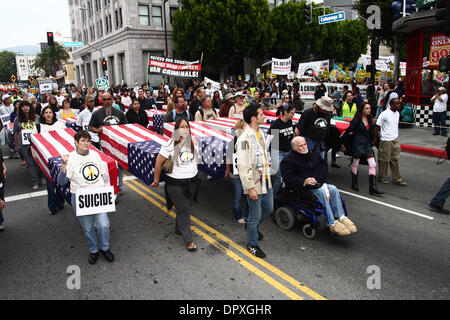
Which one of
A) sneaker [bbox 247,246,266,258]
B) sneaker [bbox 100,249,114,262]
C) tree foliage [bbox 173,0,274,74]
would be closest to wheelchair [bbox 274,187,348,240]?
sneaker [bbox 247,246,266,258]

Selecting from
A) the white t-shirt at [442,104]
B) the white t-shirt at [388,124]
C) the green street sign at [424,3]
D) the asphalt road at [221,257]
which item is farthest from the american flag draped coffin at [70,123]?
the green street sign at [424,3]

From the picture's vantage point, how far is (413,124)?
15.0 metres

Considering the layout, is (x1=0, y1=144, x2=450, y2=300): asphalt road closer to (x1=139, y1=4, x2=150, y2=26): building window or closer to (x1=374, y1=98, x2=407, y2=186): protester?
(x1=374, y1=98, x2=407, y2=186): protester

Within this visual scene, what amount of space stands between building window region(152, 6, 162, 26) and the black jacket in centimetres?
4122

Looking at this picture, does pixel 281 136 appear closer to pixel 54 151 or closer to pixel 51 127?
pixel 54 151

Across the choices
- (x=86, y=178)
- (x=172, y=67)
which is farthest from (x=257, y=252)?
(x=172, y=67)

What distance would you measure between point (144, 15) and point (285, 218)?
41339mm

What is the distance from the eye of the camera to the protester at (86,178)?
14.9 ft

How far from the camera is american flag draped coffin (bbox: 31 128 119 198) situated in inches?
211

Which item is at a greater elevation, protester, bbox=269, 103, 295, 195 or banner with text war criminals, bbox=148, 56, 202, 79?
banner with text war criminals, bbox=148, 56, 202, 79

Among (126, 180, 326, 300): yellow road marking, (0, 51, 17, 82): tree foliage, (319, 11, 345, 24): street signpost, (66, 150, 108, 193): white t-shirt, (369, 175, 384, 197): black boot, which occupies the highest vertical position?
(0, 51, 17, 82): tree foliage

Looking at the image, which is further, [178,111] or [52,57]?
[52,57]

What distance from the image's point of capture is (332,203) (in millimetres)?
5250
